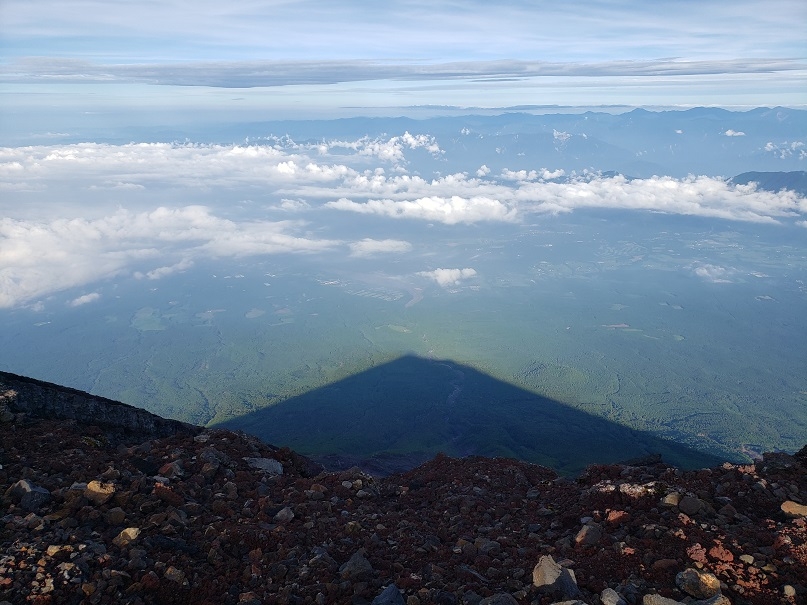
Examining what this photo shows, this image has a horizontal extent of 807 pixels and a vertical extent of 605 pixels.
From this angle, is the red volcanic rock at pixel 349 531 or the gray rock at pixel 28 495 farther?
the gray rock at pixel 28 495

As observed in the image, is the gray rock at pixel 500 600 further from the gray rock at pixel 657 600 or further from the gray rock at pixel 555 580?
the gray rock at pixel 657 600

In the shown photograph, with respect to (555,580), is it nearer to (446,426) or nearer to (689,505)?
(689,505)

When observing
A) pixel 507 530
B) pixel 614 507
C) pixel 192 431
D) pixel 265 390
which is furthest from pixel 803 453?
pixel 265 390

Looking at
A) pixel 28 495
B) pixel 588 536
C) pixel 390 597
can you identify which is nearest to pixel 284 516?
pixel 390 597

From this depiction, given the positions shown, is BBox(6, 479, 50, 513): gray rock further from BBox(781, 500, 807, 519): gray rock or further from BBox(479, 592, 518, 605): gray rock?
BBox(781, 500, 807, 519): gray rock

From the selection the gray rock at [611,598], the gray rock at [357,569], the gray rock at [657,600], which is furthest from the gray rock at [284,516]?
the gray rock at [657,600]

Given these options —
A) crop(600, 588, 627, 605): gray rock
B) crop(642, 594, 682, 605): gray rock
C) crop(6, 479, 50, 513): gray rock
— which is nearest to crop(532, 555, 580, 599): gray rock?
crop(600, 588, 627, 605): gray rock
